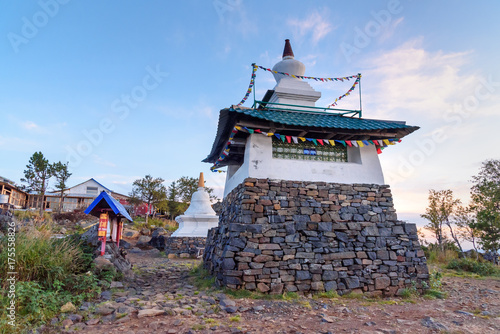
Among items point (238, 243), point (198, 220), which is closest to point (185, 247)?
point (198, 220)

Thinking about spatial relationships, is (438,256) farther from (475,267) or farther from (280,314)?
(280,314)

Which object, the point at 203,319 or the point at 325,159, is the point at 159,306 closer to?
the point at 203,319

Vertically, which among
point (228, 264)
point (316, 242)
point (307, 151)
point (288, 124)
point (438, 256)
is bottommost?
point (438, 256)

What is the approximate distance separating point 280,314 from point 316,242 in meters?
2.46

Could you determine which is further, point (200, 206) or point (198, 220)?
point (200, 206)

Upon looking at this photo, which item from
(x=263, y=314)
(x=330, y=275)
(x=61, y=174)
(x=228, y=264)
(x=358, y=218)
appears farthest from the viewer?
(x=61, y=174)

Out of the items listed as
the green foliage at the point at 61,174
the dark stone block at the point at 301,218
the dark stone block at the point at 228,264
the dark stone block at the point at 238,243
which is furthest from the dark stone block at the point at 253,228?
the green foliage at the point at 61,174

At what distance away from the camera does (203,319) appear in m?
5.24

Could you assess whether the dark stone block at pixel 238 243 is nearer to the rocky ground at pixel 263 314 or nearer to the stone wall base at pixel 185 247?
the rocky ground at pixel 263 314

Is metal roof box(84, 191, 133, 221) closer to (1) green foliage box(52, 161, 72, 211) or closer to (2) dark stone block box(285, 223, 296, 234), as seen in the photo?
(2) dark stone block box(285, 223, 296, 234)

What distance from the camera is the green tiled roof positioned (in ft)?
27.5

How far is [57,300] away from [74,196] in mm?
39219

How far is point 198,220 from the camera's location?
15.3m

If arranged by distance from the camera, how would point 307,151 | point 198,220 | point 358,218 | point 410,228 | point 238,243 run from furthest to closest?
point 198,220 < point 307,151 < point 410,228 < point 358,218 < point 238,243
